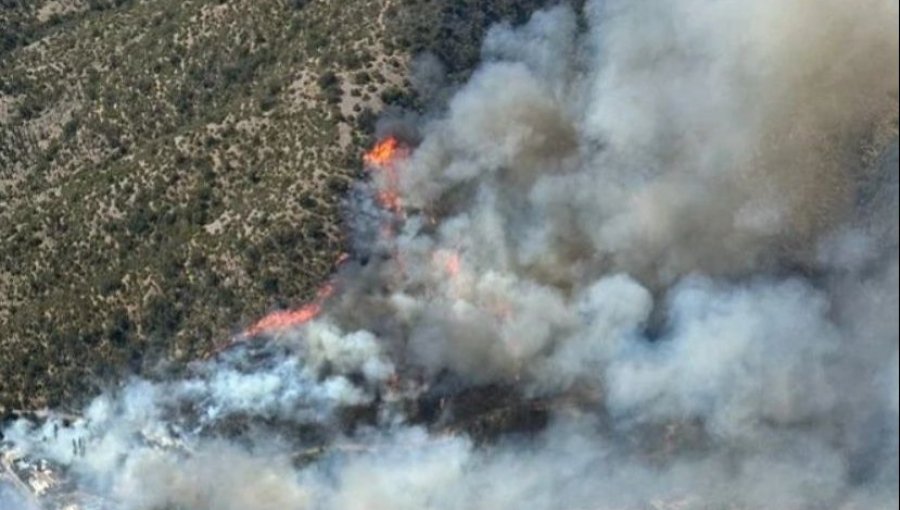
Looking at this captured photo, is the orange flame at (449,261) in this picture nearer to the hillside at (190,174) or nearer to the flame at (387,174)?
the flame at (387,174)

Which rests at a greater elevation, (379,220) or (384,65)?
(384,65)

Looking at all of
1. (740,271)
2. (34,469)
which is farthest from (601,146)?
(34,469)

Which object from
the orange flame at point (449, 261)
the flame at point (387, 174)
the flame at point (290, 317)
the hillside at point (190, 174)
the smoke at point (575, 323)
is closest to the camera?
the smoke at point (575, 323)

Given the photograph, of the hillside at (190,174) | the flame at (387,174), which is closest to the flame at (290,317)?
the hillside at (190,174)

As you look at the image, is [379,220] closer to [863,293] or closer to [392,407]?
[392,407]

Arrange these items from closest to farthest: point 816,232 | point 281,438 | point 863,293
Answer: point 863,293 → point 816,232 → point 281,438

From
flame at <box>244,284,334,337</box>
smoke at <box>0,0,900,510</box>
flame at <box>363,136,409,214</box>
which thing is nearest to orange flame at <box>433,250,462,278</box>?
smoke at <box>0,0,900,510</box>

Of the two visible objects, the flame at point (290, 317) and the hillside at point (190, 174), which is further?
the hillside at point (190, 174)
